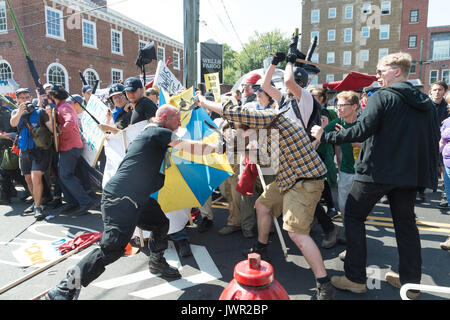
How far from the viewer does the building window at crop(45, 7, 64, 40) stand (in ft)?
61.0

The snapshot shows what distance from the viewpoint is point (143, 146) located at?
8.96ft

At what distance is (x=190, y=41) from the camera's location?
8.14m

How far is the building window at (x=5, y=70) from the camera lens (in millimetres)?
18297

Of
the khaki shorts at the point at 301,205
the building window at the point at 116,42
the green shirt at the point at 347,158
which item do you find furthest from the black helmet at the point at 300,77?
the building window at the point at 116,42

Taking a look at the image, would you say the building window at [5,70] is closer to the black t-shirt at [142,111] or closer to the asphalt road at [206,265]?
the asphalt road at [206,265]

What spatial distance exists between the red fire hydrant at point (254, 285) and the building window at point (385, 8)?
44290 mm

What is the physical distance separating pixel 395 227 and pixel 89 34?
24.0 m

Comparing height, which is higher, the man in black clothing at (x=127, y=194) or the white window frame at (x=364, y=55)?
the white window frame at (x=364, y=55)

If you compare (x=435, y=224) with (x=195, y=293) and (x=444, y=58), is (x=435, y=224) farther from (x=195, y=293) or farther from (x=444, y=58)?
(x=444, y=58)

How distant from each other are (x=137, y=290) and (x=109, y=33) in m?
24.6

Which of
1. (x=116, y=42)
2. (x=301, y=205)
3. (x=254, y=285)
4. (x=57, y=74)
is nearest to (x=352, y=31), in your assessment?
(x=116, y=42)

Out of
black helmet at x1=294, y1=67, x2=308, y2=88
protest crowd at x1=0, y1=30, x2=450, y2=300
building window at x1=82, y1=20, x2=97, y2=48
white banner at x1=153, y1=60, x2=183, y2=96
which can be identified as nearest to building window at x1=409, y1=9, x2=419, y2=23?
building window at x1=82, y1=20, x2=97, y2=48

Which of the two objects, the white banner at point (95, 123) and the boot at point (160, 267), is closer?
the boot at point (160, 267)
